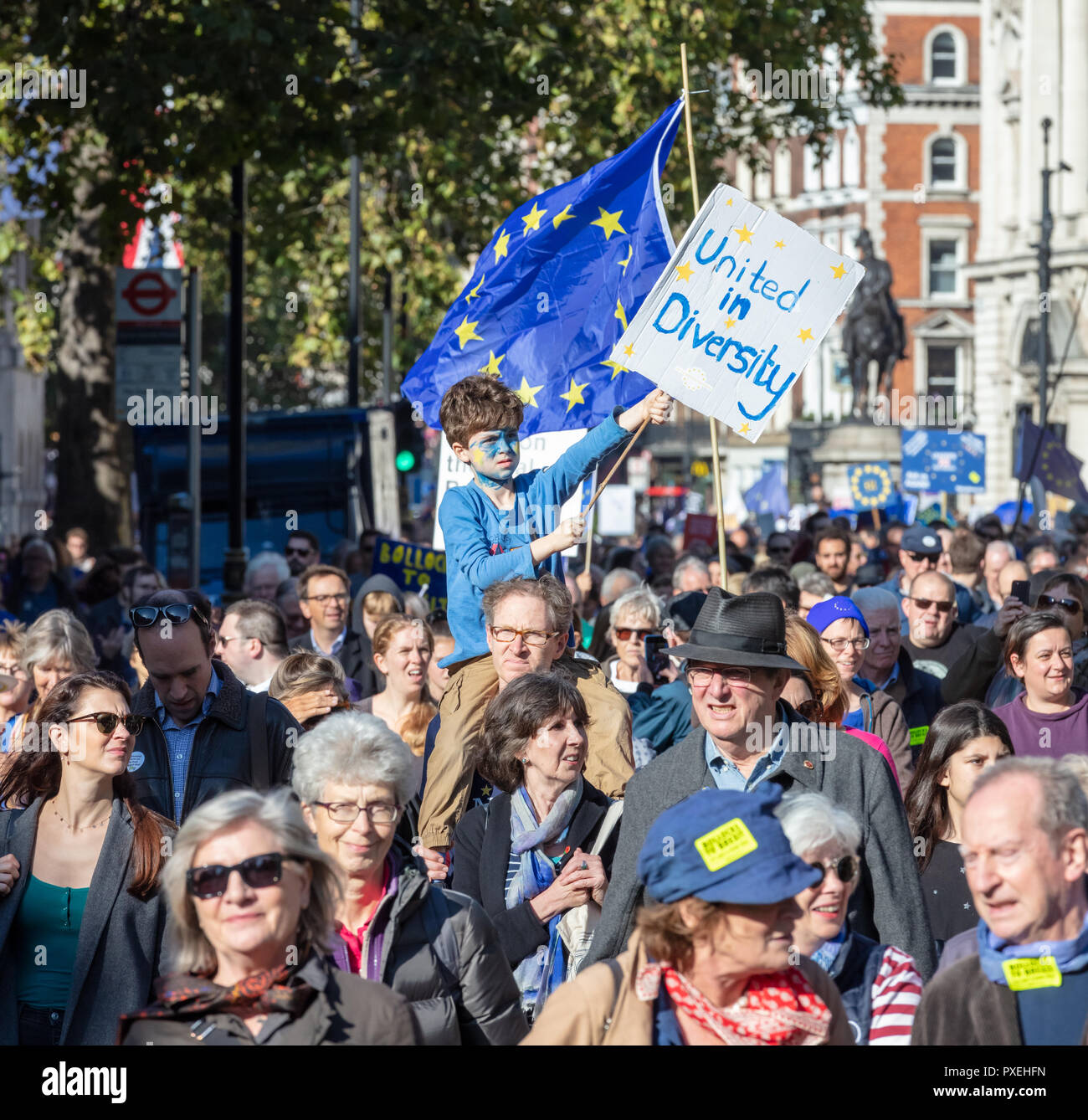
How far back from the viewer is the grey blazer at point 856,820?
4.80 meters

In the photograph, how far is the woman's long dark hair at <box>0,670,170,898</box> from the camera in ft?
16.7

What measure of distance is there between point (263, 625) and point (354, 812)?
3.73 metres

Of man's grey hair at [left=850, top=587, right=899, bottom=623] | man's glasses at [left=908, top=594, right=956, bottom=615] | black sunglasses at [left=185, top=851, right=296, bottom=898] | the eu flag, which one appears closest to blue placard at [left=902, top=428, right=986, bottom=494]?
the eu flag

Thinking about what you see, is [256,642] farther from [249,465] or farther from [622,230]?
[249,465]

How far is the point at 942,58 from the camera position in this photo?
253ft

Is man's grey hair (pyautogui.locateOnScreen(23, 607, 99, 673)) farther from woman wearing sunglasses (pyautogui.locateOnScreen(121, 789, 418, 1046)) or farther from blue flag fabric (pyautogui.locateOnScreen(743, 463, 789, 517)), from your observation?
blue flag fabric (pyautogui.locateOnScreen(743, 463, 789, 517))

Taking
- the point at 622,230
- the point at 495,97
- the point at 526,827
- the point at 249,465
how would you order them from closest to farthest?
the point at 526,827 → the point at 622,230 → the point at 495,97 → the point at 249,465

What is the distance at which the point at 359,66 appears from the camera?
16.5m

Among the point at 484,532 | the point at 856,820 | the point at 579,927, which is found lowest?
the point at 579,927

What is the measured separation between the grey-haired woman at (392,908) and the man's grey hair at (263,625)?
3.51 metres

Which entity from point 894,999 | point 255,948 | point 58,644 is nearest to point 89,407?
point 58,644

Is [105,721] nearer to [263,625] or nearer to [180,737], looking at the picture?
[180,737]

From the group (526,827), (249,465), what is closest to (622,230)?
(526,827)
